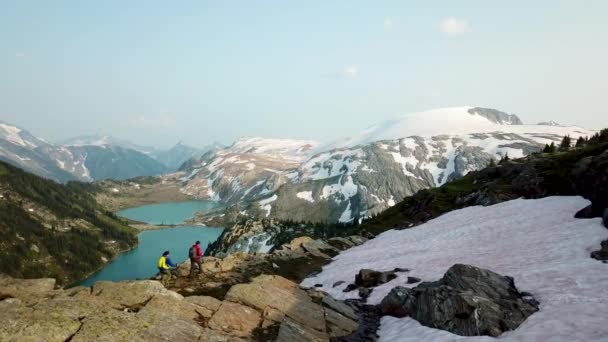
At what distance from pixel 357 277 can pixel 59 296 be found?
2688cm

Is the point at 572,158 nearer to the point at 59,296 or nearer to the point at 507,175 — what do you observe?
the point at 507,175

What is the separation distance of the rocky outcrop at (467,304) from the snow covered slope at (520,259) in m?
0.73

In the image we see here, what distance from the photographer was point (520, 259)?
35250 mm

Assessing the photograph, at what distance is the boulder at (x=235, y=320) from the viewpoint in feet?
78.7

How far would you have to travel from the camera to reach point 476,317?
2344 cm

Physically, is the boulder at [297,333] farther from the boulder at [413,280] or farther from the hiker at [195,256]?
the hiker at [195,256]

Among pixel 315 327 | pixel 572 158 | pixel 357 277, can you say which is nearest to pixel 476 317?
pixel 315 327

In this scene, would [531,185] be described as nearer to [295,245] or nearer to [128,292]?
[295,245]

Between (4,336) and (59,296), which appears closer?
(4,336)

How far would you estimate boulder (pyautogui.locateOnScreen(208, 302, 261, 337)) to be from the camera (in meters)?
24.0

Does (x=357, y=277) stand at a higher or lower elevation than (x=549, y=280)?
lower

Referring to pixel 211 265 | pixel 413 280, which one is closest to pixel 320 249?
pixel 211 265

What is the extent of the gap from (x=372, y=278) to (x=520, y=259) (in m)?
13.4

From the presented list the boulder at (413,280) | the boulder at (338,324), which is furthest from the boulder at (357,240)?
the boulder at (338,324)
